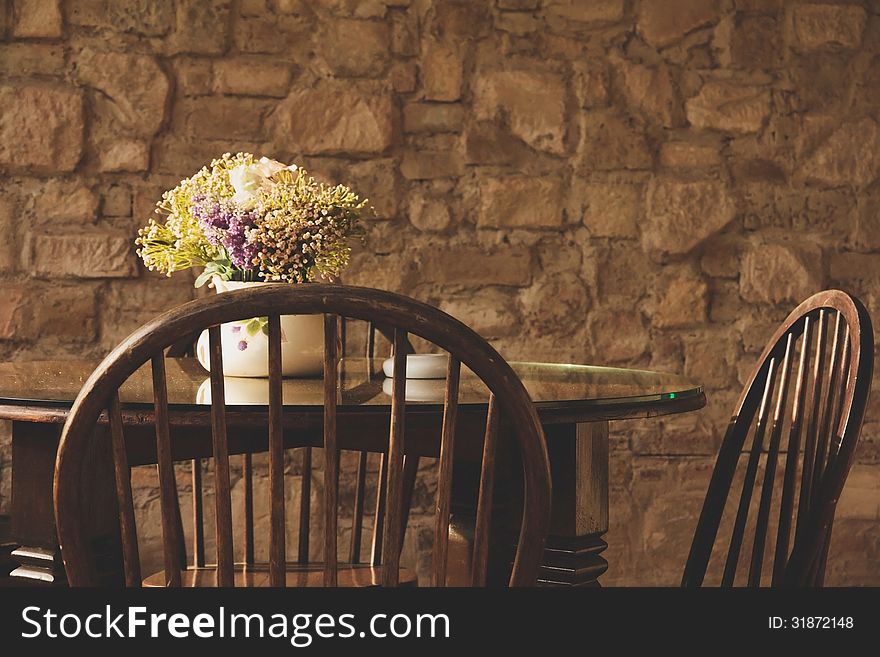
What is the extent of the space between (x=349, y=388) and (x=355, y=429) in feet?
1.13

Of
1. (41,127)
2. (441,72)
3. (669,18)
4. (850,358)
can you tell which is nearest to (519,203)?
(441,72)

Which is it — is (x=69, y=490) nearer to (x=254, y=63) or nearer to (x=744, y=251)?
(x=254, y=63)

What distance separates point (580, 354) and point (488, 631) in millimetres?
2114

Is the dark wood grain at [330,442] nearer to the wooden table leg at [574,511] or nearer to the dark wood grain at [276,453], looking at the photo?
the dark wood grain at [276,453]

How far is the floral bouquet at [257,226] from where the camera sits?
1.79 meters

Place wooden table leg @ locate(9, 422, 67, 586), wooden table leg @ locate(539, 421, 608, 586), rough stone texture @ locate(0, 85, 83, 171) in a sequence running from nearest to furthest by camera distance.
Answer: wooden table leg @ locate(9, 422, 67, 586)
wooden table leg @ locate(539, 421, 608, 586)
rough stone texture @ locate(0, 85, 83, 171)

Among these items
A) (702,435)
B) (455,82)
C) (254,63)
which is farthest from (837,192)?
(254,63)

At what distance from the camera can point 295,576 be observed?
1.84 meters

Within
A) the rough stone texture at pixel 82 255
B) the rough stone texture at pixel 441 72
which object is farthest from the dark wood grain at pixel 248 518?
the rough stone texture at pixel 441 72

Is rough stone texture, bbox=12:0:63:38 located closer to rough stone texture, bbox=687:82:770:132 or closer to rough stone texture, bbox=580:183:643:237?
rough stone texture, bbox=580:183:643:237

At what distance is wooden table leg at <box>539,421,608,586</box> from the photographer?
146 cm

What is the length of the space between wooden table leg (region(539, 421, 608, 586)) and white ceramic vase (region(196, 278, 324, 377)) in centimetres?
57

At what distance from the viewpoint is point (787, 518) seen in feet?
4.98

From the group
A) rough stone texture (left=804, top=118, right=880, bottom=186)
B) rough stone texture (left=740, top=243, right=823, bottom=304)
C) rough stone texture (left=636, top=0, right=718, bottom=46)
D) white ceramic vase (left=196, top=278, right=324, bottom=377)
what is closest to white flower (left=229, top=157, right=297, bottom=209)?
white ceramic vase (left=196, top=278, right=324, bottom=377)
